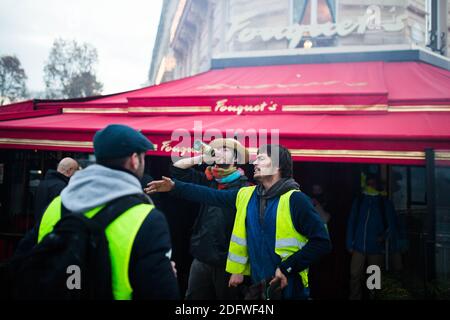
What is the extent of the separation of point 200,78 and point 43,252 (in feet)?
19.0

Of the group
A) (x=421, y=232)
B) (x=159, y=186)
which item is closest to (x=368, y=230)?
(x=421, y=232)

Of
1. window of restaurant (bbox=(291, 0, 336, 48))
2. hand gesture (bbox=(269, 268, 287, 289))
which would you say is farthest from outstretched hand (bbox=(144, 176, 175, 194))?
window of restaurant (bbox=(291, 0, 336, 48))

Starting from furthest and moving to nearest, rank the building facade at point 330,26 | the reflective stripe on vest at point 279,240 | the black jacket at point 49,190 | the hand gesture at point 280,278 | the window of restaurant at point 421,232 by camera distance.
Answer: the building facade at point 330,26, the black jacket at point 49,190, the window of restaurant at point 421,232, the reflective stripe on vest at point 279,240, the hand gesture at point 280,278

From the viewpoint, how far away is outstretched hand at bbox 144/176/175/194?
2.50m

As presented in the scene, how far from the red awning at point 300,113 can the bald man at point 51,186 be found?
0.99 ft

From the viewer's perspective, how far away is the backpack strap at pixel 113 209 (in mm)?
1478

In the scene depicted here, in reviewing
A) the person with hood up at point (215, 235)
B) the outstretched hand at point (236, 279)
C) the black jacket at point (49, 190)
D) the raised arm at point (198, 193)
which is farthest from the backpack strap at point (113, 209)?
the black jacket at point (49, 190)

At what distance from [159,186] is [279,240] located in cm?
92

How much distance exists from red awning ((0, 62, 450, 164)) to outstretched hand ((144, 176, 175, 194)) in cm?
149

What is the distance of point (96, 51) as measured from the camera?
2591 centimetres

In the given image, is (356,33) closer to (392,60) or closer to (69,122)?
(392,60)

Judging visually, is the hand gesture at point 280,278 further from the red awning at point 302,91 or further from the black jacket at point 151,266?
the red awning at point 302,91

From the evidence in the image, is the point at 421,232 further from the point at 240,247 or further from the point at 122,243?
the point at 122,243

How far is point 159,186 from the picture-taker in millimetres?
2557
